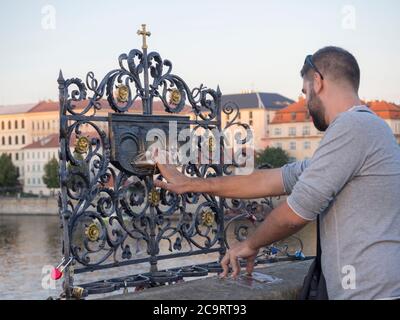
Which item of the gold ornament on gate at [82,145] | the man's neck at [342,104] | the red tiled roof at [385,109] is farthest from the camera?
the red tiled roof at [385,109]

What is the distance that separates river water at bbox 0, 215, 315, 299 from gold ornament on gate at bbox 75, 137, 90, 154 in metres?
8.65

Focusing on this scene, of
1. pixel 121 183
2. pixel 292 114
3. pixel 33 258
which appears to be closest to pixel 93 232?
pixel 121 183

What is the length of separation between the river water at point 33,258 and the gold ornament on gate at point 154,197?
8384 millimetres

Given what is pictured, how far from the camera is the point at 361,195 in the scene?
7.06ft

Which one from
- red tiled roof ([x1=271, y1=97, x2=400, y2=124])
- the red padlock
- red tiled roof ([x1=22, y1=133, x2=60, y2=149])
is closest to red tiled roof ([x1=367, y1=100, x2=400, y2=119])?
red tiled roof ([x1=271, y1=97, x2=400, y2=124])

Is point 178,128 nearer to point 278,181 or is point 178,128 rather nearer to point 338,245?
point 278,181

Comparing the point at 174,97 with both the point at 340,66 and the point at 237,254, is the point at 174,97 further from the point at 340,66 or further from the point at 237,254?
the point at 340,66

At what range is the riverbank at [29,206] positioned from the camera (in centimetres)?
5594

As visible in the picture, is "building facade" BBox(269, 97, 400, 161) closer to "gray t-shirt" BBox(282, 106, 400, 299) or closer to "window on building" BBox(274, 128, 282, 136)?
"window on building" BBox(274, 128, 282, 136)

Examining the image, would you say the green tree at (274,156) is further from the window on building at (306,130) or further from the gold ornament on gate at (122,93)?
the gold ornament on gate at (122,93)

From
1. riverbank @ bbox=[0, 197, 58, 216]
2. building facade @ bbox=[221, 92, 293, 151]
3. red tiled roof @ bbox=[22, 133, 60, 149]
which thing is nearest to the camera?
riverbank @ bbox=[0, 197, 58, 216]

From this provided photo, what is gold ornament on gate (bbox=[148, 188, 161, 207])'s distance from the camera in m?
3.93

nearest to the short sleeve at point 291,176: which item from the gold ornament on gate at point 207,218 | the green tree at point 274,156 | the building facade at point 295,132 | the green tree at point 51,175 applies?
the gold ornament on gate at point 207,218

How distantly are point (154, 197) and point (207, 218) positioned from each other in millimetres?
530
